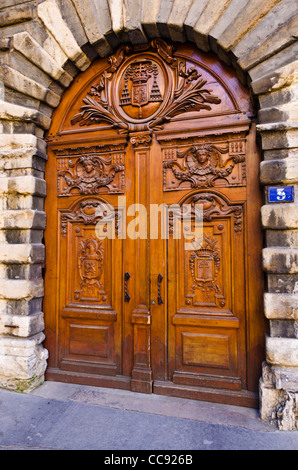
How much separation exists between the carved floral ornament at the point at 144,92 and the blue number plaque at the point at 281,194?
1118mm

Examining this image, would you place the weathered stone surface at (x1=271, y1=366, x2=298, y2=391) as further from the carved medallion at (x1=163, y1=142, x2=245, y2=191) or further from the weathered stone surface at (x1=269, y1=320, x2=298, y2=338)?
the carved medallion at (x1=163, y1=142, x2=245, y2=191)

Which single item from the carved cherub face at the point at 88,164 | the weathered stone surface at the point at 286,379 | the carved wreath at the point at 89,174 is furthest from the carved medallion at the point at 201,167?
the weathered stone surface at the point at 286,379

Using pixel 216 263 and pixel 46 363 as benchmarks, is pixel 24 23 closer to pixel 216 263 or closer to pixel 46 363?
pixel 216 263

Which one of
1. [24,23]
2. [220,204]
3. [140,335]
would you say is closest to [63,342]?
[140,335]

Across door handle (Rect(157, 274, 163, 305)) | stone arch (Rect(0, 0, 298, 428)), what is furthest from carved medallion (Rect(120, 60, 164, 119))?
door handle (Rect(157, 274, 163, 305))

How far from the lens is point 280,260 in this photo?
2.53 m

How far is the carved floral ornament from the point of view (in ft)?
10.1

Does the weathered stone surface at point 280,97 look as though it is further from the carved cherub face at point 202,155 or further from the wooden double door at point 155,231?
the carved cherub face at point 202,155

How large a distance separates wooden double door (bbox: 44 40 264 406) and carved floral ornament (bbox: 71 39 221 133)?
0.5 inches

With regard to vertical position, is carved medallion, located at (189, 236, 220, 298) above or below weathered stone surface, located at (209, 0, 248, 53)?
below

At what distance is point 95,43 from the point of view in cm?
314

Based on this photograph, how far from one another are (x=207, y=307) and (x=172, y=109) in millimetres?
2108

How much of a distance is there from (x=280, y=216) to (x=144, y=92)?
77.7 inches

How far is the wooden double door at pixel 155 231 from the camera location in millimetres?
2877
